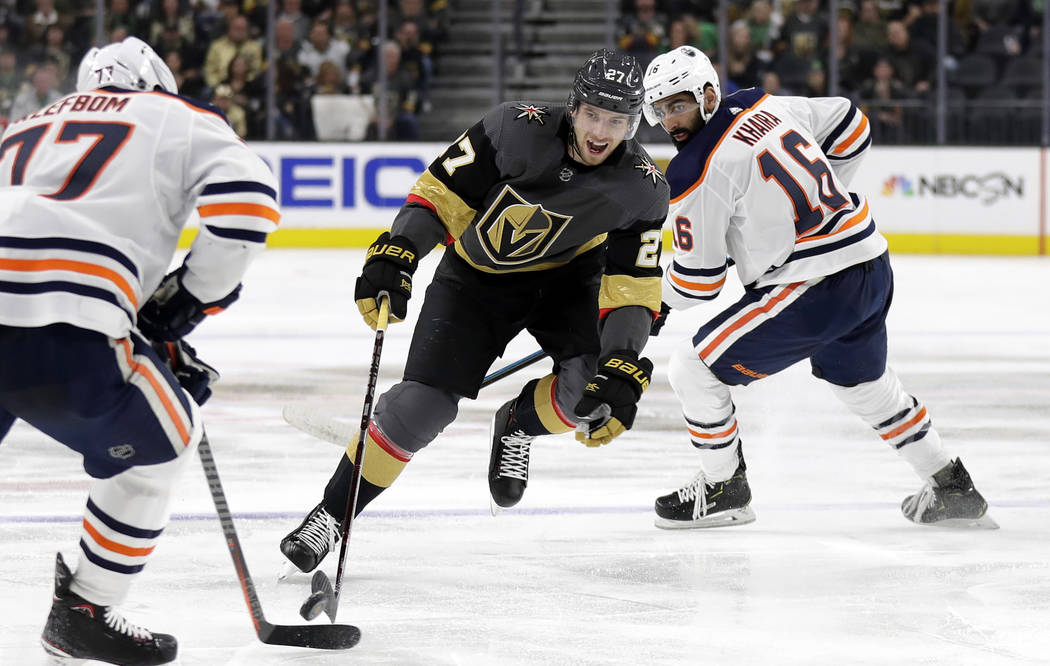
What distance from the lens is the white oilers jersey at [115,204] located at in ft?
7.39

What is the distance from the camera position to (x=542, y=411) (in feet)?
11.7

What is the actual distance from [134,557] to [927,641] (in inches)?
53.2

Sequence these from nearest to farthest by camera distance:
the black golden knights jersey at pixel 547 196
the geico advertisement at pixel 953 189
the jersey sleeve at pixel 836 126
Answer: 1. the black golden knights jersey at pixel 547 196
2. the jersey sleeve at pixel 836 126
3. the geico advertisement at pixel 953 189

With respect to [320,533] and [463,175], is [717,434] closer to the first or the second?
[463,175]

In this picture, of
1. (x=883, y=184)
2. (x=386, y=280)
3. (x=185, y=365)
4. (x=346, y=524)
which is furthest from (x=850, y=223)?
(x=883, y=184)

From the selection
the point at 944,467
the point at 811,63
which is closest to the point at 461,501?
the point at 944,467

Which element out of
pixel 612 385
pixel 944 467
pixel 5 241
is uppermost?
pixel 5 241

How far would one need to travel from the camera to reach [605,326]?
325 cm

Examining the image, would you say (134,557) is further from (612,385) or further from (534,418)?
(534,418)

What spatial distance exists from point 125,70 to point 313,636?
984mm

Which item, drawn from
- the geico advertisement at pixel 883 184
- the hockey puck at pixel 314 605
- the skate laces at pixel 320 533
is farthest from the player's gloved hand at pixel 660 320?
the geico advertisement at pixel 883 184

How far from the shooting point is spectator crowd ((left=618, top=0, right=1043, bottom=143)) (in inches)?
454

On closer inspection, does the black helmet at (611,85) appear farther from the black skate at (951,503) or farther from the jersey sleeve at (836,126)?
the black skate at (951,503)

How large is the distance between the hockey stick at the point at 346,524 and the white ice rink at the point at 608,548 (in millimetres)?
86
